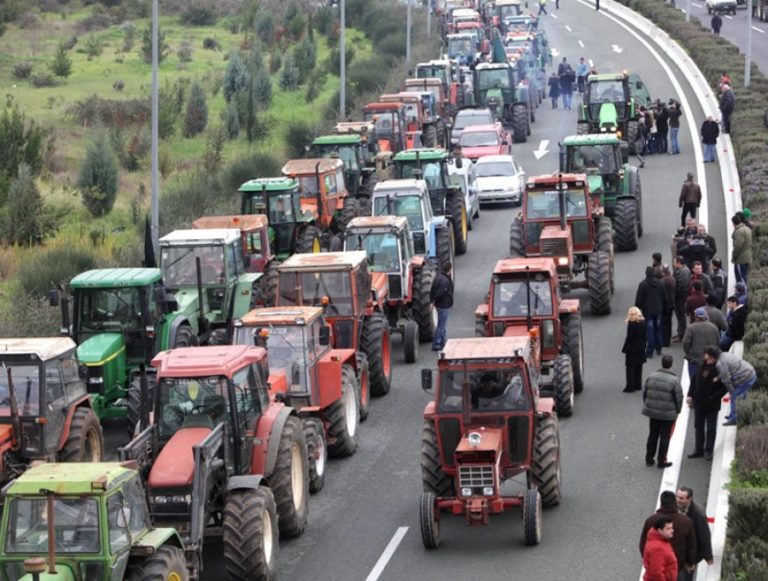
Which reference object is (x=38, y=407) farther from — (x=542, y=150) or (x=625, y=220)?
(x=542, y=150)

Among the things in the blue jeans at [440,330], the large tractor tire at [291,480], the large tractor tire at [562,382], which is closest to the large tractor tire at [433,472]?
Answer: the large tractor tire at [291,480]

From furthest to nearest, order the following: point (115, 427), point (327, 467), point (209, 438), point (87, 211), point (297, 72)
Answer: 1. point (297, 72)
2. point (87, 211)
3. point (115, 427)
4. point (327, 467)
5. point (209, 438)

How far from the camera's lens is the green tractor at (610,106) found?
4478 centimetres

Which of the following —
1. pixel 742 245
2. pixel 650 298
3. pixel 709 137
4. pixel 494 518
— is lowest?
pixel 494 518

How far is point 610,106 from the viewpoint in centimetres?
4500

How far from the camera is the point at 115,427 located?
78.1ft

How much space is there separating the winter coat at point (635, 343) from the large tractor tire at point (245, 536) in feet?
29.2

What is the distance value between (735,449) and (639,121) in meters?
27.4

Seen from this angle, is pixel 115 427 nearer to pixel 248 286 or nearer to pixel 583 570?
pixel 248 286

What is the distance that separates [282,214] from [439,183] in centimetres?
472

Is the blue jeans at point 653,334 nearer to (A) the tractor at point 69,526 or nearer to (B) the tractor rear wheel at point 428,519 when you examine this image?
(B) the tractor rear wheel at point 428,519

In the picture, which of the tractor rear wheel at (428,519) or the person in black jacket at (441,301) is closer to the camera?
the tractor rear wheel at (428,519)

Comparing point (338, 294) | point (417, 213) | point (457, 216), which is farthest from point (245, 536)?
point (457, 216)

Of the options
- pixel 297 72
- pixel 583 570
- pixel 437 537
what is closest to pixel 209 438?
pixel 437 537
